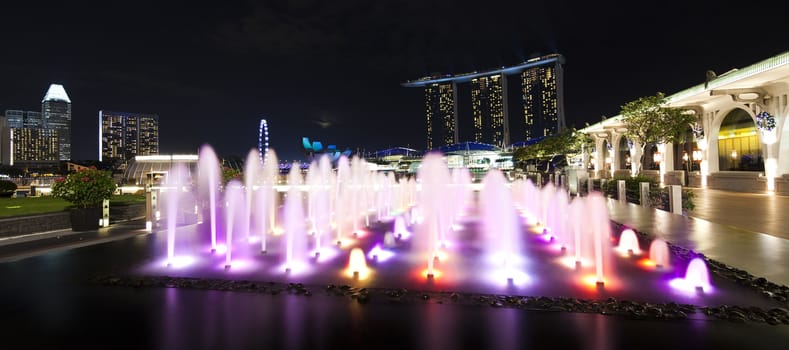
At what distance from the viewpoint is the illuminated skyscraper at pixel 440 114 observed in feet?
426

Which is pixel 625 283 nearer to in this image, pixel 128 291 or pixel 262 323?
pixel 262 323

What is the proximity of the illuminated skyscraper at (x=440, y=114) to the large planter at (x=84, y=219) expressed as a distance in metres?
121

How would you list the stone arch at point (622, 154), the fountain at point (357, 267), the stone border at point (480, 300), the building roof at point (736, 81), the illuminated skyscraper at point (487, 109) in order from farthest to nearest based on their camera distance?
the illuminated skyscraper at point (487, 109)
the stone arch at point (622, 154)
the building roof at point (736, 81)
the fountain at point (357, 267)
the stone border at point (480, 300)

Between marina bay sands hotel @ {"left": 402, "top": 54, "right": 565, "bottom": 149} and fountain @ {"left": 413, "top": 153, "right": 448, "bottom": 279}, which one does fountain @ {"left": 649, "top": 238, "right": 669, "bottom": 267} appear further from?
marina bay sands hotel @ {"left": 402, "top": 54, "right": 565, "bottom": 149}

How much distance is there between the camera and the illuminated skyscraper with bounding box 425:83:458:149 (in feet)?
426

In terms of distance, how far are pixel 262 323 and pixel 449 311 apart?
2131mm

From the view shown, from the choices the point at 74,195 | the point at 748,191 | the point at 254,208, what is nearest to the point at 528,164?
the point at 748,191

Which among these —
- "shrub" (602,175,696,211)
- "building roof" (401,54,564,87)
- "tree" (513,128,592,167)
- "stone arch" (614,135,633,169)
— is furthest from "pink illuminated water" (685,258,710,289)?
"building roof" (401,54,564,87)

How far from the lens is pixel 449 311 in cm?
489

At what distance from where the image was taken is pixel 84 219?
1121 centimetres

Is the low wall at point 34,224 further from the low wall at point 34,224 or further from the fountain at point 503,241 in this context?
the fountain at point 503,241

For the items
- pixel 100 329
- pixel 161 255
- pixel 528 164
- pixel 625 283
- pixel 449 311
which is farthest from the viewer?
pixel 528 164

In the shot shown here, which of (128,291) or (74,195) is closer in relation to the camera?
(128,291)

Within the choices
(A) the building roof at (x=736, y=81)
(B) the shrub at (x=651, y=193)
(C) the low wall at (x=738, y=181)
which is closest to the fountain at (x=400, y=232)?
(B) the shrub at (x=651, y=193)
